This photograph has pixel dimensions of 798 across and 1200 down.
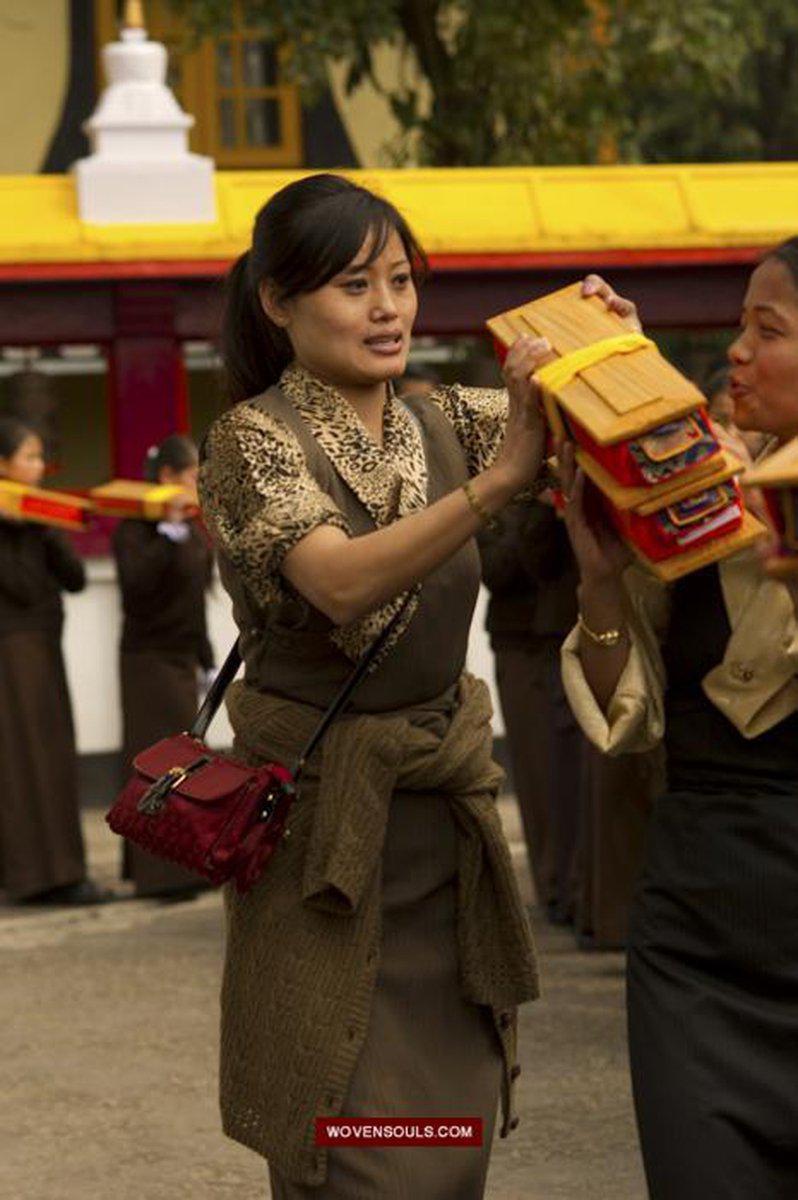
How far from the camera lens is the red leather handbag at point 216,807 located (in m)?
4.28

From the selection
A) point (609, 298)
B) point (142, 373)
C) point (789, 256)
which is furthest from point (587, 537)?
point (142, 373)

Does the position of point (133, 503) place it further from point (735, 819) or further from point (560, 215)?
point (735, 819)

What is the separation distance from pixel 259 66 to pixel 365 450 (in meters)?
18.7

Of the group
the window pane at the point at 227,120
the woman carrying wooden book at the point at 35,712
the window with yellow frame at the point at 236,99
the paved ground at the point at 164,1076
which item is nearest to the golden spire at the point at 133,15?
the woman carrying wooden book at the point at 35,712

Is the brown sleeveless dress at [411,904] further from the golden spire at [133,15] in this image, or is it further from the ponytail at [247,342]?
the golden spire at [133,15]

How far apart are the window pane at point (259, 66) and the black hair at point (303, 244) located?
18360mm

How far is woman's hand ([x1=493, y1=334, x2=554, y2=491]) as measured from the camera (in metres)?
3.94

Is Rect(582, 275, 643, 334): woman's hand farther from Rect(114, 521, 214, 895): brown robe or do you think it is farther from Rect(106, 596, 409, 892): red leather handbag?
Rect(114, 521, 214, 895): brown robe

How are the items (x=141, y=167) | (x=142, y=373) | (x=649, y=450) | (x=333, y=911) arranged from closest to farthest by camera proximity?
1. (x=649, y=450)
2. (x=333, y=911)
3. (x=142, y=373)
4. (x=141, y=167)

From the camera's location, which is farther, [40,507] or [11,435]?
[11,435]

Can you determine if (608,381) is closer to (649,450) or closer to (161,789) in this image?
(649,450)

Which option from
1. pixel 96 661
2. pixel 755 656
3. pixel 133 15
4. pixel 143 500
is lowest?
pixel 96 661

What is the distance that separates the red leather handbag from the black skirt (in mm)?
538

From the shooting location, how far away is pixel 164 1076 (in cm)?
741
